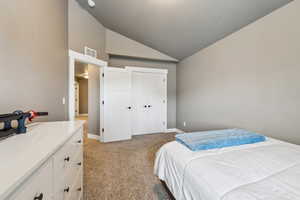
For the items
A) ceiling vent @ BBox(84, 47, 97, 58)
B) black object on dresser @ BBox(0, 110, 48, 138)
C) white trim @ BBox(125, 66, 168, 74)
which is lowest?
black object on dresser @ BBox(0, 110, 48, 138)

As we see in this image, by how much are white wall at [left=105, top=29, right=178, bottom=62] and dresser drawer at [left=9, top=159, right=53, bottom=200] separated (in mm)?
3197

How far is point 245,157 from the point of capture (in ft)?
3.44

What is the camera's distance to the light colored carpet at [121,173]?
154cm

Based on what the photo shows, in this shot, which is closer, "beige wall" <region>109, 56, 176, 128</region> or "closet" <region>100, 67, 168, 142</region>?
"closet" <region>100, 67, 168, 142</region>

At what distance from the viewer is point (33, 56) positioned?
1.41 meters

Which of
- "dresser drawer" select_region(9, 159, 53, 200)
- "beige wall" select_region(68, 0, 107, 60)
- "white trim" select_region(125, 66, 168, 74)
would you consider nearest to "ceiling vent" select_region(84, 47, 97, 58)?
"beige wall" select_region(68, 0, 107, 60)

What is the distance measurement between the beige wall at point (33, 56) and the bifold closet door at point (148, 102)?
2040 millimetres

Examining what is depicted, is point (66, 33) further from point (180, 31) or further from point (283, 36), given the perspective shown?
point (283, 36)

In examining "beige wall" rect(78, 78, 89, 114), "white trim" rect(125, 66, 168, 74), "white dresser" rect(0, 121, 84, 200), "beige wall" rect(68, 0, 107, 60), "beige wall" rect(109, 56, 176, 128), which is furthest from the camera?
"beige wall" rect(78, 78, 89, 114)

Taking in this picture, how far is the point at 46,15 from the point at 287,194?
9.15 feet

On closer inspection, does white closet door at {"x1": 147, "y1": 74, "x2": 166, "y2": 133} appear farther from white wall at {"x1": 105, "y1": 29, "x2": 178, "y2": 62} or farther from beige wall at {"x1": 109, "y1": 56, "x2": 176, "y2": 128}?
white wall at {"x1": 105, "y1": 29, "x2": 178, "y2": 62}

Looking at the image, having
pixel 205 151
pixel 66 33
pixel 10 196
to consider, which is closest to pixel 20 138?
pixel 10 196

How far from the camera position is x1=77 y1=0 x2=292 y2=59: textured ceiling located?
1890 mm

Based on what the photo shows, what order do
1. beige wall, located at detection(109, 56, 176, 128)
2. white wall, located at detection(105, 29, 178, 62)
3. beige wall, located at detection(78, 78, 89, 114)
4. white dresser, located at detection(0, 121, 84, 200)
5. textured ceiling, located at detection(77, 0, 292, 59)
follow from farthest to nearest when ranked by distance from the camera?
beige wall, located at detection(78, 78, 89, 114), beige wall, located at detection(109, 56, 176, 128), white wall, located at detection(105, 29, 178, 62), textured ceiling, located at detection(77, 0, 292, 59), white dresser, located at detection(0, 121, 84, 200)
